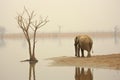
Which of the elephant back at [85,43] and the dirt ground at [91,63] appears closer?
the dirt ground at [91,63]

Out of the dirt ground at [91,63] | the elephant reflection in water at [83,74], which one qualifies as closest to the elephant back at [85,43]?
the dirt ground at [91,63]

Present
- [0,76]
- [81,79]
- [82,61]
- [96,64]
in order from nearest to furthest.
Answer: [81,79] → [0,76] → [96,64] → [82,61]

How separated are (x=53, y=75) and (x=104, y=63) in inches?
78.4

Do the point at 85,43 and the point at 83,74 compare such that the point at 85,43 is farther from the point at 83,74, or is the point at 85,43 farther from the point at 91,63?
the point at 83,74

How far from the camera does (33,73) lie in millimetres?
8680

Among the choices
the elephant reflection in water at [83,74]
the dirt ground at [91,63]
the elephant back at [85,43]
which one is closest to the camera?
the elephant reflection in water at [83,74]

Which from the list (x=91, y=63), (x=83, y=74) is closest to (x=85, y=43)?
(x=91, y=63)

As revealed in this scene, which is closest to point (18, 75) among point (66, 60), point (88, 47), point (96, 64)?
point (96, 64)

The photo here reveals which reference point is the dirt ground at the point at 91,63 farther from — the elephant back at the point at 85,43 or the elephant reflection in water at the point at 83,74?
the elephant back at the point at 85,43

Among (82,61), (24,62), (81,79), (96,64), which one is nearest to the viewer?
(81,79)

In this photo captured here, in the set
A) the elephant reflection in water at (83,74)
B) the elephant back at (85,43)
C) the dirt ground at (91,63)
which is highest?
the elephant back at (85,43)

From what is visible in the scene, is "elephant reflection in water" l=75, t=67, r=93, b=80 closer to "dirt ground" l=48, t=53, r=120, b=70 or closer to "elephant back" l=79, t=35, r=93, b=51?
"dirt ground" l=48, t=53, r=120, b=70

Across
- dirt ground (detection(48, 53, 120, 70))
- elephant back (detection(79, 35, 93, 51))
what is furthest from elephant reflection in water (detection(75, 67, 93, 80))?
elephant back (detection(79, 35, 93, 51))

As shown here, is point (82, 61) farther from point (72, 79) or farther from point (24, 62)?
point (72, 79)
